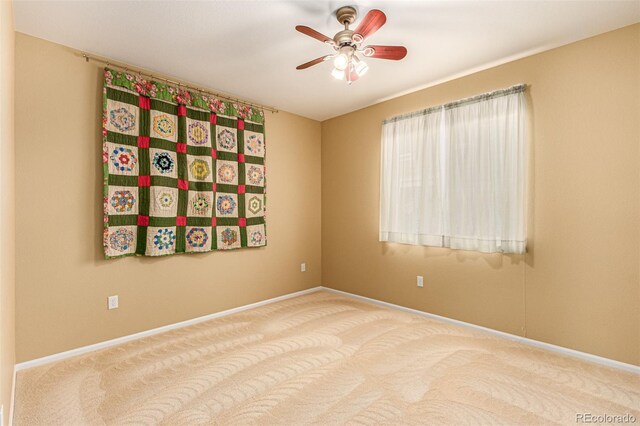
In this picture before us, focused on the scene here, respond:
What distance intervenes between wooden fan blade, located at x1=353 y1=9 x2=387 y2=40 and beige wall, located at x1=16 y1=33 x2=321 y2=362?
233cm

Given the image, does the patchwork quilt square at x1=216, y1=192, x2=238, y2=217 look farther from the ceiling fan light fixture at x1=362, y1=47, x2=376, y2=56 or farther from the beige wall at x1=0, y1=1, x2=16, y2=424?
the ceiling fan light fixture at x1=362, y1=47, x2=376, y2=56

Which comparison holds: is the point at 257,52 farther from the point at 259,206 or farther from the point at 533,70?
the point at 533,70

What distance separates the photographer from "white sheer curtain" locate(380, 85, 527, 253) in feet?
9.21

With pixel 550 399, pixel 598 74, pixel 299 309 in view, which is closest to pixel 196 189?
pixel 299 309

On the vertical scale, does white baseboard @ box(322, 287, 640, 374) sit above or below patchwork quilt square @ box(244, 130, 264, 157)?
below

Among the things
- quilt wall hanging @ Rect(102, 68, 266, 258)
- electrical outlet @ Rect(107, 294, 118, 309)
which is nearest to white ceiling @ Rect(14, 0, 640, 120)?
quilt wall hanging @ Rect(102, 68, 266, 258)

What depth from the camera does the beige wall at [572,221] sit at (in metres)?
2.31

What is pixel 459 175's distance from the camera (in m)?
3.17

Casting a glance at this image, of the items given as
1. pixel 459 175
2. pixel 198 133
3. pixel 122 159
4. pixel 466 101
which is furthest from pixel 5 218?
pixel 466 101

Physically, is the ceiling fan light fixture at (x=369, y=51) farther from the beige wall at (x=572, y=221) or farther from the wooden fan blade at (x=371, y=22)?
the beige wall at (x=572, y=221)

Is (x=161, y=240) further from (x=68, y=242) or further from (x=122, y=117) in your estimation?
(x=122, y=117)

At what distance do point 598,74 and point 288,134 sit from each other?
3.20m

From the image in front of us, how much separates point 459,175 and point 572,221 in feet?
3.29

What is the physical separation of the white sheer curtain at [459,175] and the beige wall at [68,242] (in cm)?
237
